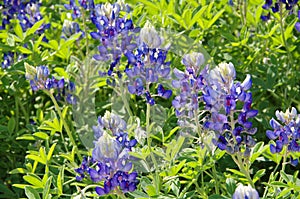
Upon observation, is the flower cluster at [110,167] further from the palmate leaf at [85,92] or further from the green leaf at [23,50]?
the green leaf at [23,50]

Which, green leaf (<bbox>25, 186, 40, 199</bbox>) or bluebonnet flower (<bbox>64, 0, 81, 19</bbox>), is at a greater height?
bluebonnet flower (<bbox>64, 0, 81, 19</bbox>)

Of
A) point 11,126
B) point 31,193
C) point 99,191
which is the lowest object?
point 11,126

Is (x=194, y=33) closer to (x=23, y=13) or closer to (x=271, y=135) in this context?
(x=271, y=135)

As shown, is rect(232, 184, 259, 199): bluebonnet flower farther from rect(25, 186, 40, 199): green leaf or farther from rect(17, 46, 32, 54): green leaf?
rect(17, 46, 32, 54): green leaf

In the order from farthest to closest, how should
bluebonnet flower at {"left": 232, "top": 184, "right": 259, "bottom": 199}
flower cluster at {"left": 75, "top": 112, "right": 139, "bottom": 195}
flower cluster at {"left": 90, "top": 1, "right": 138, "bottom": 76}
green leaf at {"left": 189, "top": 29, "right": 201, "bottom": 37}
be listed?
green leaf at {"left": 189, "top": 29, "right": 201, "bottom": 37}, flower cluster at {"left": 90, "top": 1, "right": 138, "bottom": 76}, flower cluster at {"left": 75, "top": 112, "right": 139, "bottom": 195}, bluebonnet flower at {"left": 232, "top": 184, "right": 259, "bottom": 199}

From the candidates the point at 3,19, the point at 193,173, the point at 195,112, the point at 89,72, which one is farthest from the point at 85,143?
the point at 3,19

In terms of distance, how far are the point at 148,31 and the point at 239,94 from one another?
45 centimetres

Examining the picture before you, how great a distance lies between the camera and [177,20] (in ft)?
10.4

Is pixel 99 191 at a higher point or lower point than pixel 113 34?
lower

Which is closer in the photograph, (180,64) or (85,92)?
(180,64)

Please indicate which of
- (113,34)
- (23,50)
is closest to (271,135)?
(113,34)

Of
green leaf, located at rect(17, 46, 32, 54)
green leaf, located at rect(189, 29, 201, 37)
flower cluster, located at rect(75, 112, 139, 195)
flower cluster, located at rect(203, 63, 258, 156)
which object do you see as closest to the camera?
flower cluster, located at rect(75, 112, 139, 195)

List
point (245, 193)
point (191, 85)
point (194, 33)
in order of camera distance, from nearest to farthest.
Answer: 1. point (245, 193)
2. point (191, 85)
3. point (194, 33)

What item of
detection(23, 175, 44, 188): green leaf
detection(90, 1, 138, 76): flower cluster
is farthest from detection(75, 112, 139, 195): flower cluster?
detection(90, 1, 138, 76): flower cluster
